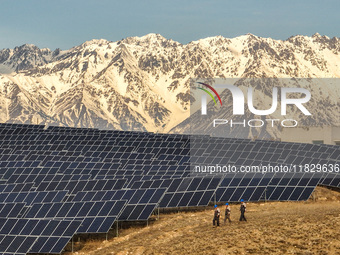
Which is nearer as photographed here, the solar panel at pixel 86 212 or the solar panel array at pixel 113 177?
the solar panel at pixel 86 212

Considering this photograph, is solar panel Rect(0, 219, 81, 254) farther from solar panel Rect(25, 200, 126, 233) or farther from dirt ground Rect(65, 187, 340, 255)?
dirt ground Rect(65, 187, 340, 255)

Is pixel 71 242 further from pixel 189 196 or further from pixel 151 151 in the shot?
pixel 151 151

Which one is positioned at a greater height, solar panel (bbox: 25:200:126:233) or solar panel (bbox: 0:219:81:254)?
solar panel (bbox: 25:200:126:233)

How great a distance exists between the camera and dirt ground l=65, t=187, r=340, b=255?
4112 centimetres

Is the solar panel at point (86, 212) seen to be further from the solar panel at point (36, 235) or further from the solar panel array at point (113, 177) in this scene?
the solar panel at point (36, 235)

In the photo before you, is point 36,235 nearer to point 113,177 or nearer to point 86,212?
point 86,212

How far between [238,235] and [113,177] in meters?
31.3

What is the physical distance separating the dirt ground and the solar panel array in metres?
1.97

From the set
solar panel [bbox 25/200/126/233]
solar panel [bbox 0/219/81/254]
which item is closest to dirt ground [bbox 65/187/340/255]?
solar panel [bbox 25/200/126/233]

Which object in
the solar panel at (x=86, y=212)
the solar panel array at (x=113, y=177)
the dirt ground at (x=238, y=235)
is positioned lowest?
the dirt ground at (x=238, y=235)

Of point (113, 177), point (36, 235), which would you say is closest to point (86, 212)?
point (36, 235)

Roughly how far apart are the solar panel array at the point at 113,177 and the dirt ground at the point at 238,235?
1.97 m

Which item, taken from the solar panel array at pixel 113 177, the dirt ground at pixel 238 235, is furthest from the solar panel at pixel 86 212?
the dirt ground at pixel 238 235

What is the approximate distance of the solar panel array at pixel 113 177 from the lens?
166 feet
